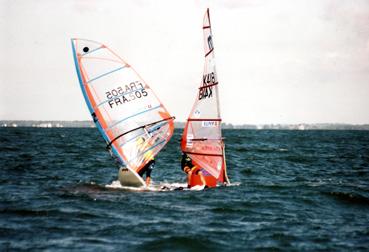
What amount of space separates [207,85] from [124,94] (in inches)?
131

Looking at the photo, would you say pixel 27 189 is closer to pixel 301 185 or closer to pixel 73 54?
pixel 73 54

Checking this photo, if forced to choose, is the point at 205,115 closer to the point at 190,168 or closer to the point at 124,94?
the point at 190,168

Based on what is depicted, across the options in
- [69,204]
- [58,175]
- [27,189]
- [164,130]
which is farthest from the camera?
[58,175]

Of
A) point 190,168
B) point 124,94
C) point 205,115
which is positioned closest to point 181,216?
point 190,168

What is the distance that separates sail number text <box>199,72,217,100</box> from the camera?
19.5m

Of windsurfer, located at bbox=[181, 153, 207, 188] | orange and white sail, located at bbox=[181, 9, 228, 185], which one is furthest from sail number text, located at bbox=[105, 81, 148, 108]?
windsurfer, located at bbox=[181, 153, 207, 188]

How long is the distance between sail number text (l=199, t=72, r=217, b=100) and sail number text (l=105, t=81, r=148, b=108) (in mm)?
2450

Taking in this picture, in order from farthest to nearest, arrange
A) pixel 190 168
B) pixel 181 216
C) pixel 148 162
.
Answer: pixel 148 162 < pixel 190 168 < pixel 181 216

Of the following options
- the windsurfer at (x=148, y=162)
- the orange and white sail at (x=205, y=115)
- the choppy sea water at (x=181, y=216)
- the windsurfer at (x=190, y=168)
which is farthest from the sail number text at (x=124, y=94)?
the choppy sea water at (x=181, y=216)

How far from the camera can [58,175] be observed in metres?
23.8

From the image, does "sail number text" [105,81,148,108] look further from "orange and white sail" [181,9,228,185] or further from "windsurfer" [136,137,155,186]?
"orange and white sail" [181,9,228,185]

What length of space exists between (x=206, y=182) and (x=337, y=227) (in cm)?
731

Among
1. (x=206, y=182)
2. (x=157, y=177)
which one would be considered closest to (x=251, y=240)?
(x=206, y=182)

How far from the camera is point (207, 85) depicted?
19.5m
